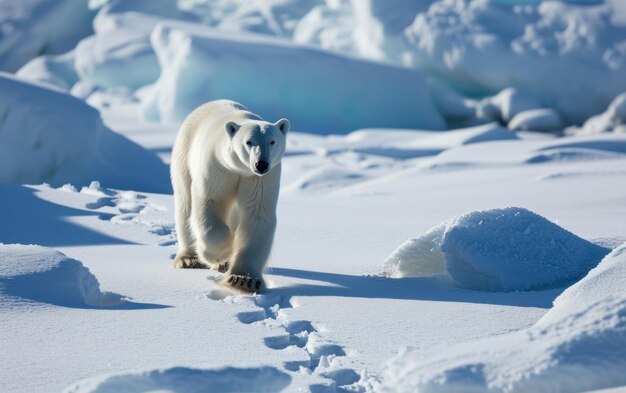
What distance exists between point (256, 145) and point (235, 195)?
382 mm

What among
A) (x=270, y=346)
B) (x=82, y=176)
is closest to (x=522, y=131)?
(x=82, y=176)

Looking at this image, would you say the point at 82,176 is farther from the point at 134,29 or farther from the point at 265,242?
the point at 134,29

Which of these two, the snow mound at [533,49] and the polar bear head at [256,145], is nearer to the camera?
the polar bear head at [256,145]

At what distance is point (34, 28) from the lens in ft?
61.3

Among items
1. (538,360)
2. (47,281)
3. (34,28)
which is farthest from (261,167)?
(34,28)

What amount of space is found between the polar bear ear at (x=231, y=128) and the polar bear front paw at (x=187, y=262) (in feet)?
2.28

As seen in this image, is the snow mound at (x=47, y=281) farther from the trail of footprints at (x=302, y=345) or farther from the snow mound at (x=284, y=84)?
the snow mound at (x=284, y=84)

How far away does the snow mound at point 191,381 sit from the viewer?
2143 mm

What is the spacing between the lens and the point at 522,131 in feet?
48.6

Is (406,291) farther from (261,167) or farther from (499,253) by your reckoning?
(261,167)

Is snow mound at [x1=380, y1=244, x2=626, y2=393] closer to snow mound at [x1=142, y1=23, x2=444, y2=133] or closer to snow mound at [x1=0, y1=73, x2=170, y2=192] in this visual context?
snow mound at [x1=0, y1=73, x2=170, y2=192]

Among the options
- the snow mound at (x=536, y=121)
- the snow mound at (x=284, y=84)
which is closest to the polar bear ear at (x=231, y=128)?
the snow mound at (x=284, y=84)

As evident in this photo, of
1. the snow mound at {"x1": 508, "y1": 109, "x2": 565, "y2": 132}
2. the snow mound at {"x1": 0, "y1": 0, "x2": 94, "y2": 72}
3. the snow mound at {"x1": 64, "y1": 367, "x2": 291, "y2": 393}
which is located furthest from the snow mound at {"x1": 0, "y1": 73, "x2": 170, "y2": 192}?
the snow mound at {"x1": 0, "y1": 0, "x2": 94, "y2": 72}

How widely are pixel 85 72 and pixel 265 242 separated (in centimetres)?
1424
